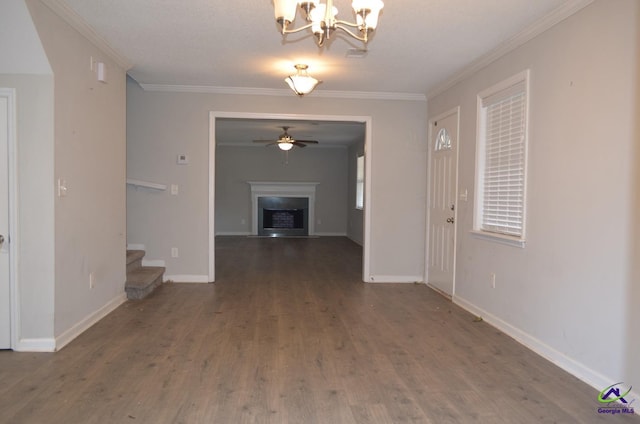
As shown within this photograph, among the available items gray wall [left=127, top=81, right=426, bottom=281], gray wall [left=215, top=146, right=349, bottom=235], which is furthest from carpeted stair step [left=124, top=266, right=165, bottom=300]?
gray wall [left=215, top=146, right=349, bottom=235]

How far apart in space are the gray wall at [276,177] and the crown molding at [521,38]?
23.3 feet

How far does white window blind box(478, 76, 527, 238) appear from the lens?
3738 millimetres

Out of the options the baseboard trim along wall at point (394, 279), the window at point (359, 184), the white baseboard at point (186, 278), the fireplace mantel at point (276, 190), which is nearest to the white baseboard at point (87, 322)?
the white baseboard at point (186, 278)

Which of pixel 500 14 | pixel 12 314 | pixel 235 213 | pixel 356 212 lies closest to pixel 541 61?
pixel 500 14

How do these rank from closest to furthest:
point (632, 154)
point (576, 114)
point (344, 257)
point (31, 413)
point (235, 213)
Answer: point (31, 413), point (632, 154), point (576, 114), point (344, 257), point (235, 213)

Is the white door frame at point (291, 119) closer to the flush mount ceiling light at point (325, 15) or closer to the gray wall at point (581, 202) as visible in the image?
the gray wall at point (581, 202)

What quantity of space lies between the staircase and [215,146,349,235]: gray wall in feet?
21.3

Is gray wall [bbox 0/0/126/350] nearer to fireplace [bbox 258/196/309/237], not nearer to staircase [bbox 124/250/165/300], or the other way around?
staircase [bbox 124/250/165/300]

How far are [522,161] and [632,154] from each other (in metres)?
1.14

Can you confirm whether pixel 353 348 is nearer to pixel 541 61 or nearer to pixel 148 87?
pixel 541 61

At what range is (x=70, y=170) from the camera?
11.5 feet

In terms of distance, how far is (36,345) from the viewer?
130 inches

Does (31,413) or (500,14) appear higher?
(500,14)

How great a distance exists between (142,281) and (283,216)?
7378 mm
